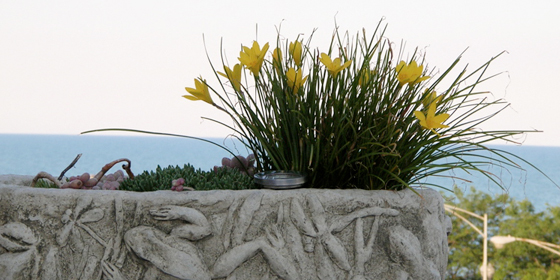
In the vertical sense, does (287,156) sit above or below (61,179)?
above

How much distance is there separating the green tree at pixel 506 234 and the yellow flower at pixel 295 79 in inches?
584

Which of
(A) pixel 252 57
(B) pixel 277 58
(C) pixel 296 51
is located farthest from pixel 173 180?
(C) pixel 296 51

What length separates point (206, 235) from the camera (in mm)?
2693

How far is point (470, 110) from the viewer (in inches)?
120

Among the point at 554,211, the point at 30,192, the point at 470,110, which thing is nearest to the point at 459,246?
the point at 554,211

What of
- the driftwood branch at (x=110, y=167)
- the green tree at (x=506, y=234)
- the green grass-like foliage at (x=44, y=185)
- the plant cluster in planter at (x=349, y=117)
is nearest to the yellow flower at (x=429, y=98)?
the plant cluster in planter at (x=349, y=117)

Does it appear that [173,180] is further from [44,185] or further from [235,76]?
[44,185]

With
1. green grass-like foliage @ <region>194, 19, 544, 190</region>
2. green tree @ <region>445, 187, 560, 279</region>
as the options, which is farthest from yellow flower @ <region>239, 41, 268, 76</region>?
green tree @ <region>445, 187, 560, 279</region>

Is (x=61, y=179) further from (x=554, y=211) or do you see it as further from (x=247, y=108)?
(x=554, y=211)

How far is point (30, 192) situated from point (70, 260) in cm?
45

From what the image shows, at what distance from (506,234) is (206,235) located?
17081mm

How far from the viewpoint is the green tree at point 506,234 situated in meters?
16.4

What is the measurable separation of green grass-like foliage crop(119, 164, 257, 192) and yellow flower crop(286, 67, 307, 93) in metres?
0.65

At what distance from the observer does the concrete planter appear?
2695 mm
